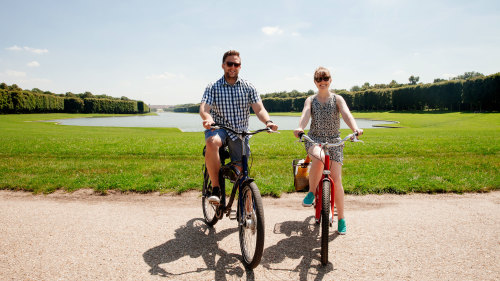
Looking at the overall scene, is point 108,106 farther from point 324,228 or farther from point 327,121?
point 324,228

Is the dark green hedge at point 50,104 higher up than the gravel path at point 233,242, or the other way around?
the dark green hedge at point 50,104

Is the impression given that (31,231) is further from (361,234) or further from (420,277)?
(420,277)

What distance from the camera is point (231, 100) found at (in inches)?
165

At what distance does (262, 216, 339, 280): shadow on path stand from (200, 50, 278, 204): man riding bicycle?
1000 millimetres

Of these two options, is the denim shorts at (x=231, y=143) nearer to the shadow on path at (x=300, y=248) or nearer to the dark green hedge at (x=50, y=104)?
the shadow on path at (x=300, y=248)

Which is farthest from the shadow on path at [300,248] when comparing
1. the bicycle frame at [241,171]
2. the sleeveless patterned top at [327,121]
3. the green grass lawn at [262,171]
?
the green grass lawn at [262,171]

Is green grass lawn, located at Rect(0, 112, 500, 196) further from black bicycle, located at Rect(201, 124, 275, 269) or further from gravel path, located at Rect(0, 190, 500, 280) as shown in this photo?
black bicycle, located at Rect(201, 124, 275, 269)

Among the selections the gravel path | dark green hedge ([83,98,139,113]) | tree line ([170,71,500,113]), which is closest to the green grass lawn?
the gravel path

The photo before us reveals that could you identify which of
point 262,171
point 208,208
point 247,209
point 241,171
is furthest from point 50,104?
point 247,209

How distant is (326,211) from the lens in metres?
3.34

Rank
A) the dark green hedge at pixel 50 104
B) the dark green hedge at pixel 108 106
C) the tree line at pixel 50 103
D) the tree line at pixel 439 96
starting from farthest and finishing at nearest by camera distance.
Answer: the dark green hedge at pixel 108 106 < the tree line at pixel 50 103 < the dark green hedge at pixel 50 104 < the tree line at pixel 439 96

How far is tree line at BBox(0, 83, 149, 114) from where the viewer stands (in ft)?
212

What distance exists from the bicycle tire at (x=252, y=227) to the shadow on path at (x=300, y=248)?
0.78ft

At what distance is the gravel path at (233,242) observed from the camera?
322 centimetres
